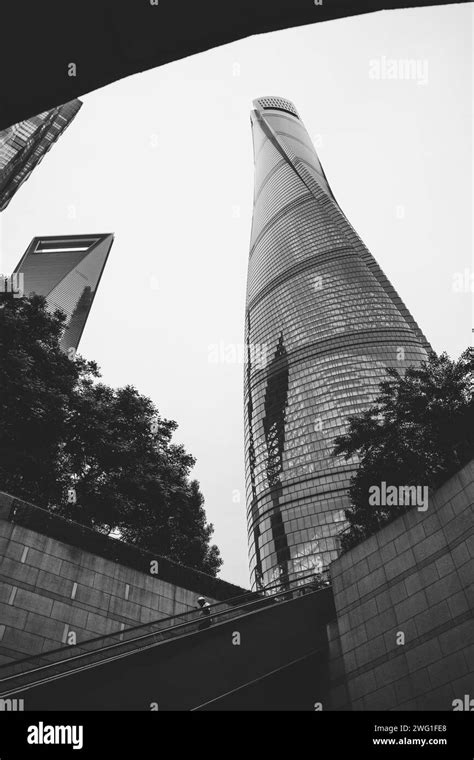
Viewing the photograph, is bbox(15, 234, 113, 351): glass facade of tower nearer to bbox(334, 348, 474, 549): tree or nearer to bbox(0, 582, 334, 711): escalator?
bbox(334, 348, 474, 549): tree

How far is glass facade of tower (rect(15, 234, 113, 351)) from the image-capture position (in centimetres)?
9894

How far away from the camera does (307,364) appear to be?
99188 mm

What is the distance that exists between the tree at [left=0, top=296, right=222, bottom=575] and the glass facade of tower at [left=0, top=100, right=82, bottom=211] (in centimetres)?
3435

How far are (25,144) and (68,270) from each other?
45.8 meters

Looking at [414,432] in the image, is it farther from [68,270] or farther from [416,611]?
[68,270]

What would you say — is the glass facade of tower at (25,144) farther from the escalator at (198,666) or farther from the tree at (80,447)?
the escalator at (198,666)

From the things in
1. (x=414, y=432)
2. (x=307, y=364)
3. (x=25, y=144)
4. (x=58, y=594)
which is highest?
(x=25, y=144)

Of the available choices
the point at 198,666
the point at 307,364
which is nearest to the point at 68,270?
the point at 307,364

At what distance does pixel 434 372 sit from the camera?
19078 mm

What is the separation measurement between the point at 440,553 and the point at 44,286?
102 metres

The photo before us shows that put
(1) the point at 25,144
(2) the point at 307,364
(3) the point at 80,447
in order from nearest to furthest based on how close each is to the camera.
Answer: (3) the point at 80,447, (1) the point at 25,144, (2) the point at 307,364

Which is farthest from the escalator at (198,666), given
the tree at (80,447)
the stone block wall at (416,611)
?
the tree at (80,447)

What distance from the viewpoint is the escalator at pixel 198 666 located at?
8180 millimetres

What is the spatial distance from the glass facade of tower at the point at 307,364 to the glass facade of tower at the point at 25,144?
5375cm
